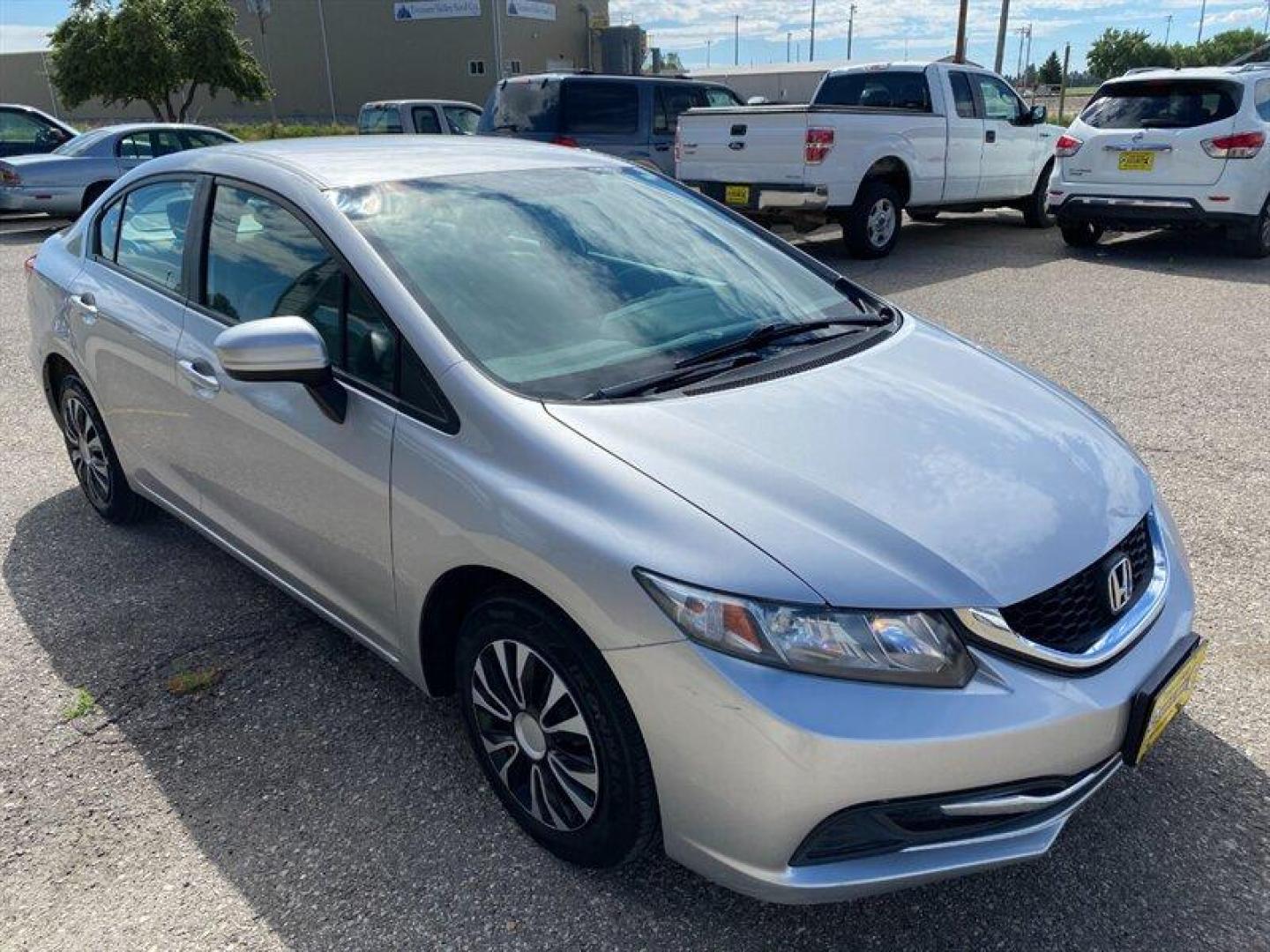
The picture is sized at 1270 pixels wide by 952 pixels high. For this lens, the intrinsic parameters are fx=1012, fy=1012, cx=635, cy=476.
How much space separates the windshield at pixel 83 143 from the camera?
43.3ft

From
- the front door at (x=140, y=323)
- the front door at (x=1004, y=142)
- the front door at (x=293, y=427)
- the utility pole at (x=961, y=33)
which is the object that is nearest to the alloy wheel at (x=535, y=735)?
the front door at (x=293, y=427)

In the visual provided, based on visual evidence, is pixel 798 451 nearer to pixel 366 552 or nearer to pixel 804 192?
pixel 366 552

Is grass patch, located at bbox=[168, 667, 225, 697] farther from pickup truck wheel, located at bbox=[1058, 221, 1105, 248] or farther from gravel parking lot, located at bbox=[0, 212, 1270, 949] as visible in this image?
pickup truck wheel, located at bbox=[1058, 221, 1105, 248]

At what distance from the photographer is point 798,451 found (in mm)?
2246

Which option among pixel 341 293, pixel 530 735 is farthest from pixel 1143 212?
pixel 530 735

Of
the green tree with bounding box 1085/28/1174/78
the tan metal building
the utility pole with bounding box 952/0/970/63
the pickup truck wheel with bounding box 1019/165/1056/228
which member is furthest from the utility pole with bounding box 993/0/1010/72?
the green tree with bounding box 1085/28/1174/78

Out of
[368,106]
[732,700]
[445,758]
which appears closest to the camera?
[732,700]

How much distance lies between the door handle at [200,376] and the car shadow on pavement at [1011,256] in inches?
268

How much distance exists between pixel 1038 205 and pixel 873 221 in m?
3.79

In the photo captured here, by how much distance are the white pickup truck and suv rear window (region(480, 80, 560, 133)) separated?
2.07 metres

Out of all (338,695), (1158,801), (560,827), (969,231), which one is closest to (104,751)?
(338,695)

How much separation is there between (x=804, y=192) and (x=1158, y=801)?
794 cm

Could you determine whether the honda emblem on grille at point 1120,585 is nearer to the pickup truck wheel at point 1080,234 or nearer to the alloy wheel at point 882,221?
the alloy wheel at point 882,221

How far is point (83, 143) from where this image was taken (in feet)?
43.5
